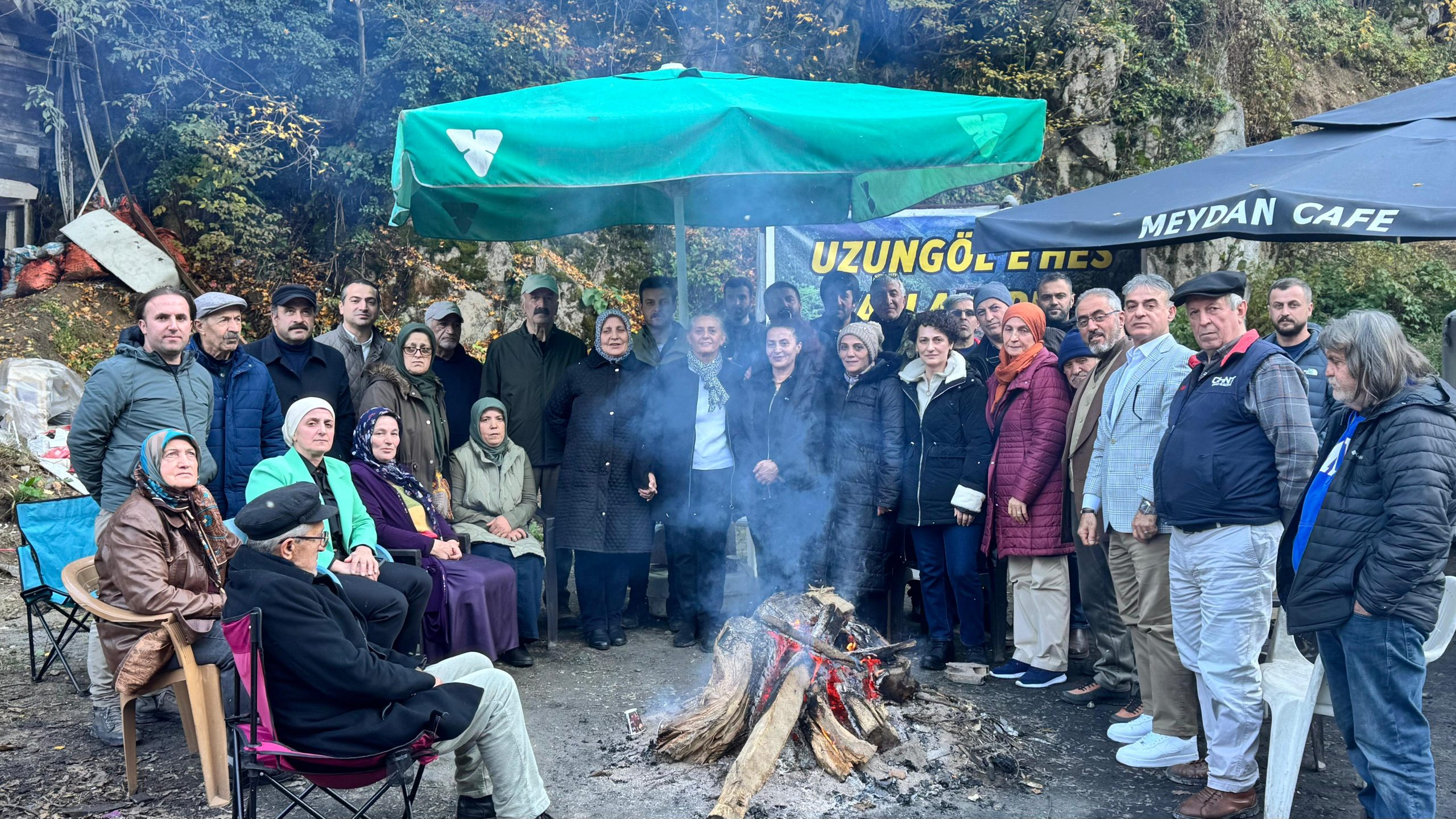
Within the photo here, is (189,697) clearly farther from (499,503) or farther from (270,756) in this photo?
(499,503)

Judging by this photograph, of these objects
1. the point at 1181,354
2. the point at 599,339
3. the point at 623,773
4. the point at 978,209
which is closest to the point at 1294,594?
the point at 1181,354

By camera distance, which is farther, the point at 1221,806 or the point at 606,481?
the point at 606,481

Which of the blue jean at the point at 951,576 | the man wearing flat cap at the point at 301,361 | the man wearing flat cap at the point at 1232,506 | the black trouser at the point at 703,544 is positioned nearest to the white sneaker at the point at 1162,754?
the man wearing flat cap at the point at 1232,506

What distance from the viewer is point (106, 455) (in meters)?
4.55

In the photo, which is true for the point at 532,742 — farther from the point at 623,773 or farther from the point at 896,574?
the point at 896,574

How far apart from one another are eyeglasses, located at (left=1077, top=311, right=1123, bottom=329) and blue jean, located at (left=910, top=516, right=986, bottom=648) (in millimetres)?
1240

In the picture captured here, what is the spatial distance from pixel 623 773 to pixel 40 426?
8682mm

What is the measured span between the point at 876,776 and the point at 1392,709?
183cm

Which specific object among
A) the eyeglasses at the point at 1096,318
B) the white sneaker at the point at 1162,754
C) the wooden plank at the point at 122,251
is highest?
the wooden plank at the point at 122,251

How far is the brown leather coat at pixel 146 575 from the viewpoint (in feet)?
12.6

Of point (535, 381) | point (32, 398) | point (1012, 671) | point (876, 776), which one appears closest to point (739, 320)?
point (535, 381)

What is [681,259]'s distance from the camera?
6.35 m

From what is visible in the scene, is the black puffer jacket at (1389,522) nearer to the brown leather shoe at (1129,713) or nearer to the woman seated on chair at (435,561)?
the brown leather shoe at (1129,713)

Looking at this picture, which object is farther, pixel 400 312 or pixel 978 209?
pixel 400 312
